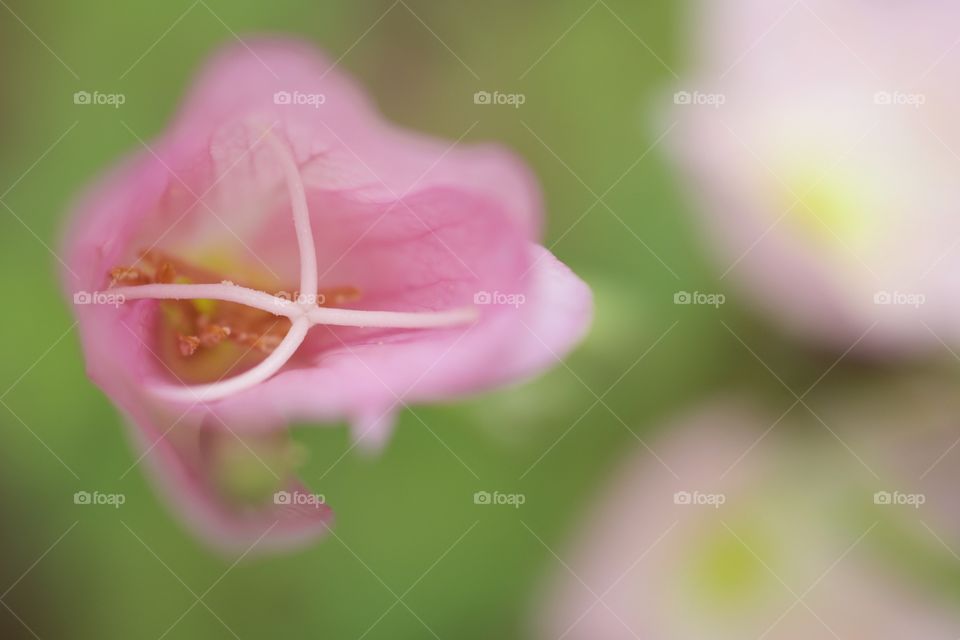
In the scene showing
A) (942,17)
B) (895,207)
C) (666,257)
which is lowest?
(666,257)

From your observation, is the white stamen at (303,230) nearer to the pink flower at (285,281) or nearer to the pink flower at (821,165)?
the pink flower at (285,281)

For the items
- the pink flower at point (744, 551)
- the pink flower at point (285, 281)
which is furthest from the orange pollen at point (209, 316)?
the pink flower at point (744, 551)

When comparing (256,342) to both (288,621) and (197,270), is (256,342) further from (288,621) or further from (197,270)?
(288,621)

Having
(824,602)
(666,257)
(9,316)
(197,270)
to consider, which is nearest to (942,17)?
(666,257)

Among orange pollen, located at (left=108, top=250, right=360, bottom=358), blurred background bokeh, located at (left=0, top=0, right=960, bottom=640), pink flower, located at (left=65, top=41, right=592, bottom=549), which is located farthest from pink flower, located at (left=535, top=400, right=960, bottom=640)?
orange pollen, located at (left=108, top=250, right=360, bottom=358)

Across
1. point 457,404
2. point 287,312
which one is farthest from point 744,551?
point 287,312

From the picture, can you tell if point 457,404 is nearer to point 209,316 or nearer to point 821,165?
point 209,316
